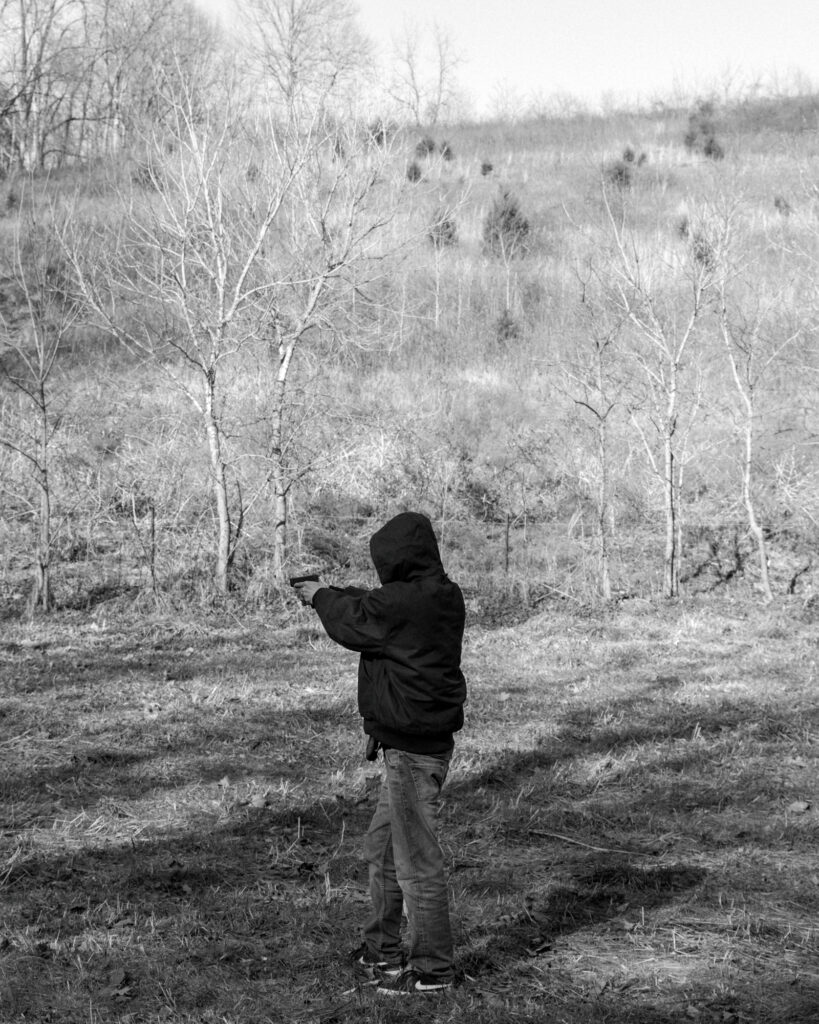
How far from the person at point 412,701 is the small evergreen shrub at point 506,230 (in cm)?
2705

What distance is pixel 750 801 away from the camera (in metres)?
6.41

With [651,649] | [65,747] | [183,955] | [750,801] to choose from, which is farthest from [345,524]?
[183,955]

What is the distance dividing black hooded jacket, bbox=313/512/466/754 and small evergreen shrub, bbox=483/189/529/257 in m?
27.0

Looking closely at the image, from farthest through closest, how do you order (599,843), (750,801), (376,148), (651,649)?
(376,148) < (651,649) < (750,801) < (599,843)

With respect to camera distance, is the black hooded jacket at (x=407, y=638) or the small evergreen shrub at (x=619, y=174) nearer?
the black hooded jacket at (x=407, y=638)

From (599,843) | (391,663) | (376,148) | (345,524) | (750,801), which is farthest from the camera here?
(345,524)

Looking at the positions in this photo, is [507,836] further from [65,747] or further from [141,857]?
[65,747]

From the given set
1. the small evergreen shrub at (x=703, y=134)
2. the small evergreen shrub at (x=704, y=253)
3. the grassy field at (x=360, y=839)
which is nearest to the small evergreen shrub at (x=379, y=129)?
the small evergreen shrub at (x=704, y=253)

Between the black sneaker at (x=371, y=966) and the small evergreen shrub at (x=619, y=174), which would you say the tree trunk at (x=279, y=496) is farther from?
the small evergreen shrub at (x=619, y=174)

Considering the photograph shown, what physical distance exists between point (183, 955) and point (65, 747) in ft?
10.7

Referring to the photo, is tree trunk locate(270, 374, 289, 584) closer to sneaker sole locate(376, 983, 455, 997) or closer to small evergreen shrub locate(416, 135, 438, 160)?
sneaker sole locate(376, 983, 455, 997)

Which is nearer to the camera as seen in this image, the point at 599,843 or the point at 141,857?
the point at 141,857

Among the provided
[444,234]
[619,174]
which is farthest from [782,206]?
[444,234]

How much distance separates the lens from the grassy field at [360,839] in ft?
12.9
